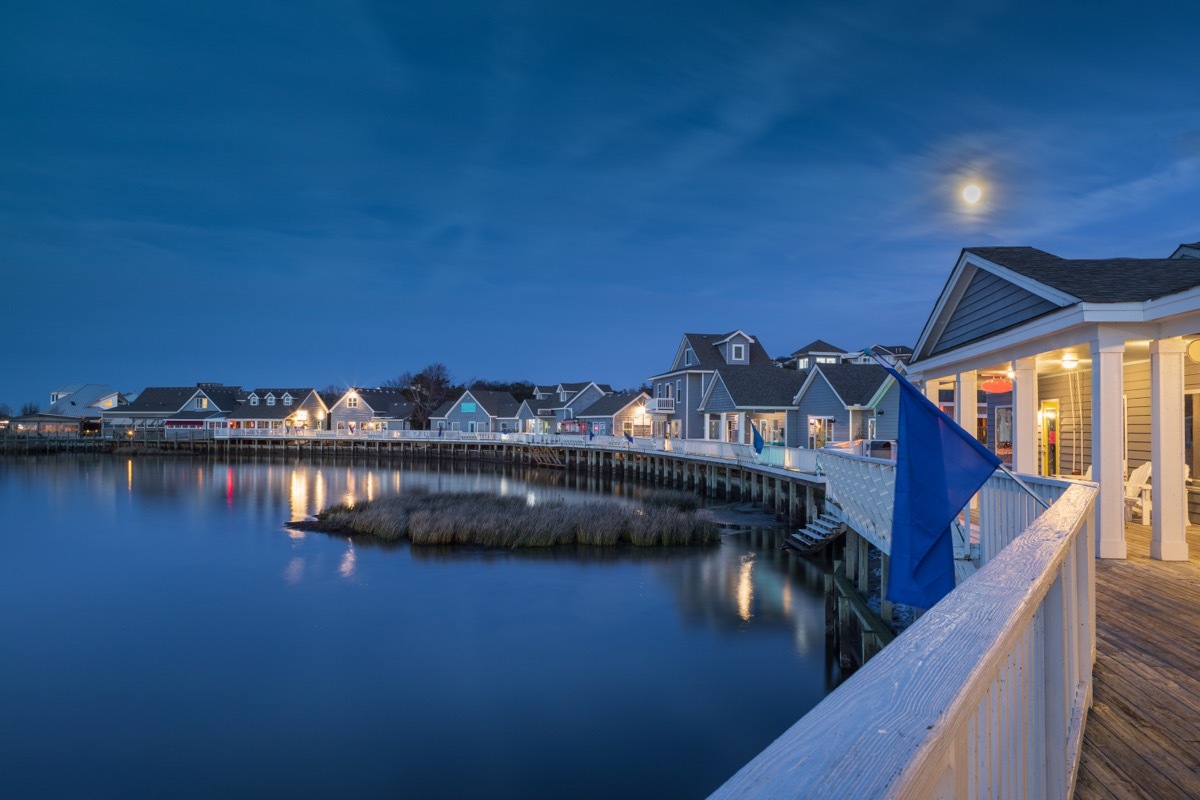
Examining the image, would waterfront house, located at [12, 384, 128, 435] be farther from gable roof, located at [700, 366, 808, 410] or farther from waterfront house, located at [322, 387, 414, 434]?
Result: gable roof, located at [700, 366, 808, 410]

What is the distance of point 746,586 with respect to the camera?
755 inches

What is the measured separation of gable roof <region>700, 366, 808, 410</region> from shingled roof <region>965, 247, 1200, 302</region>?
87.7 ft

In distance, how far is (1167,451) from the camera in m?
9.02

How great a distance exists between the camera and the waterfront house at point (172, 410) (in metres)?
89.1

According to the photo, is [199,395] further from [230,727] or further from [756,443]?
[230,727]

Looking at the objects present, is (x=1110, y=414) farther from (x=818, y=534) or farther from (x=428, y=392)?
(x=428, y=392)

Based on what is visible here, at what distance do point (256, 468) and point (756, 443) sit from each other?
47236mm

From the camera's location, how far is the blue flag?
5113mm

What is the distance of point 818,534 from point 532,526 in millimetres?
9414

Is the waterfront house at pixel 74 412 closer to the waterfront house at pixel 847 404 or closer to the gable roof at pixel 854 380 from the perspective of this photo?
the waterfront house at pixel 847 404

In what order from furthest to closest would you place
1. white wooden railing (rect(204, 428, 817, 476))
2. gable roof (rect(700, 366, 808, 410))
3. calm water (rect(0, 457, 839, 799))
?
gable roof (rect(700, 366, 808, 410)) < white wooden railing (rect(204, 428, 817, 476)) < calm water (rect(0, 457, 839, 799))

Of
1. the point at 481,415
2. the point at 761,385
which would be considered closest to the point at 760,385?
the point at 761,385

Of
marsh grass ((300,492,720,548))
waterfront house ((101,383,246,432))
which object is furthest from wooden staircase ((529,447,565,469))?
waterfront house ((101,383,246,432))

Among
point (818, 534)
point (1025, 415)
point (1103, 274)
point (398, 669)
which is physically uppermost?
point (1103, 274)
